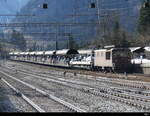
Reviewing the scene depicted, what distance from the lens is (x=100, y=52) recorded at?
155ft

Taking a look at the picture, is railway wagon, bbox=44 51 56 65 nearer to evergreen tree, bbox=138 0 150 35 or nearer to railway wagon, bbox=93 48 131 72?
evergreen tree, bbox=138 0 150 35

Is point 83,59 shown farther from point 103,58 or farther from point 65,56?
point 103,58

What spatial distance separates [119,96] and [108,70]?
975 inches

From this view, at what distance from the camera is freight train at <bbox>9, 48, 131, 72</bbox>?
43188 millimetres

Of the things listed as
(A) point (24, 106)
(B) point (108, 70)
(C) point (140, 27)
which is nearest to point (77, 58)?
(B) point (108, 70)

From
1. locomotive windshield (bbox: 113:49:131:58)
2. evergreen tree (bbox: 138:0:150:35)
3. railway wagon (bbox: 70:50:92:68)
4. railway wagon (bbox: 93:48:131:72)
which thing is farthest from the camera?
evergreen tree (bbox: 138:0:150:35)

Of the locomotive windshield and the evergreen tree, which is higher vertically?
the evergreen tree

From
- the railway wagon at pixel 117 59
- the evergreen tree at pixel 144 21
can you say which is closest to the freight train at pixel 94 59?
the railway wagon at pixel 117 59

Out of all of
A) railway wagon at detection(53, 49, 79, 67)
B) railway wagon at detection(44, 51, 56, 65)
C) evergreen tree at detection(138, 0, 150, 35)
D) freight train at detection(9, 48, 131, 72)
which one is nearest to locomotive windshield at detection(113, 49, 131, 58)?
freight train at detection(9, 48, 131, 72)

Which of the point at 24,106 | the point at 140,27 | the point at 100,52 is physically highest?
the point at 140,27

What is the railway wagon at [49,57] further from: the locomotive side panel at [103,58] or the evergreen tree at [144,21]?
the locomotive side panel at [103,58]

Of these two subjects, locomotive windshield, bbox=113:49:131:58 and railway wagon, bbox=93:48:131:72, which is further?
locomotive windshield, bbox=113:49:131:58

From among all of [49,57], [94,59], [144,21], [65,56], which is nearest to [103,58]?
[94,59]

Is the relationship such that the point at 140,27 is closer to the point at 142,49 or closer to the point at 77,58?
the point at 77,58
